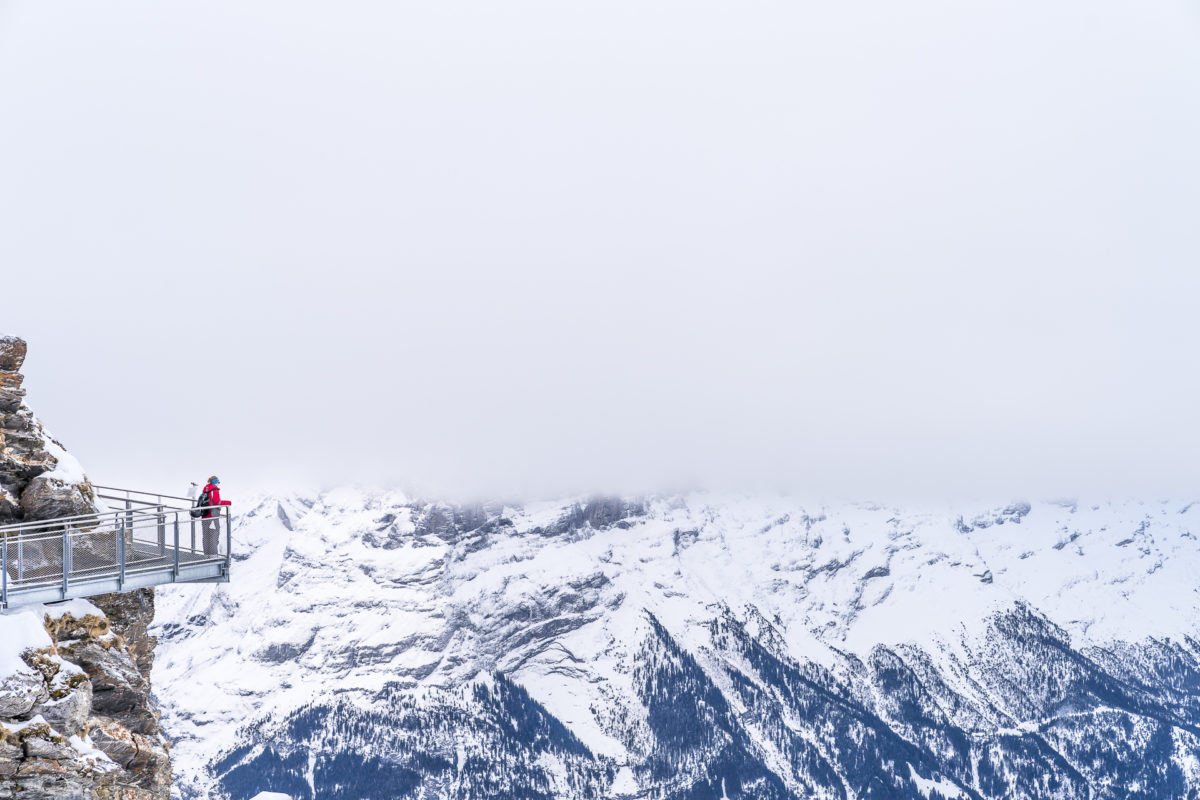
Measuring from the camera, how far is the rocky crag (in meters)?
17.8

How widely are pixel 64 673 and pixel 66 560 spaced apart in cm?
348

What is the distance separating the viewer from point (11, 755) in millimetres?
17406

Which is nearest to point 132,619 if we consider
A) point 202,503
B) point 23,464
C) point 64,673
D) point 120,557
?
point 120,557

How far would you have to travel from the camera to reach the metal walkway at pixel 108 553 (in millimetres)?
21531

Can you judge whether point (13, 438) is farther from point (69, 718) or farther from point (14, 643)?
point (69, 718)

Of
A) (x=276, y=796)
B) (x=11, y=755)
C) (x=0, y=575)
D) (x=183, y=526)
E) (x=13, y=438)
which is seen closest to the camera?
(x=11, y=755)

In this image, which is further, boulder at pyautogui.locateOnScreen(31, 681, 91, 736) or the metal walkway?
the metal walkway

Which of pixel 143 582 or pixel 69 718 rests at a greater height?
pixel 143 582

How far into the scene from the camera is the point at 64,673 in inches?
749

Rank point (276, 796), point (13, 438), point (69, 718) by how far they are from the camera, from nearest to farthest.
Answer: point (69, 718) → point (13, 438) → point (276, 796)

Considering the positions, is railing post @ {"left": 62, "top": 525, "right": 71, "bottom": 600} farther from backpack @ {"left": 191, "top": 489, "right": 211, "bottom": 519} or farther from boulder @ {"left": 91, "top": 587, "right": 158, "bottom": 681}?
backpack @ {"left": 191, "top": 489, "right": 211, "bottom": 519}

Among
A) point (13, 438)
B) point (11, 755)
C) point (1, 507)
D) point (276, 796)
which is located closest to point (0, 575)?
point (1, 507)

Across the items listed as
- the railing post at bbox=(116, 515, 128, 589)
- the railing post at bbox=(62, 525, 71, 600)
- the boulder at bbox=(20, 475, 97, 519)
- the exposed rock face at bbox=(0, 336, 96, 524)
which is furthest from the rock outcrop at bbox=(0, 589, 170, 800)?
the exposed rock face at bbox=(0, 336, 96, 524)

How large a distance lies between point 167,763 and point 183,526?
7604 millimetres
